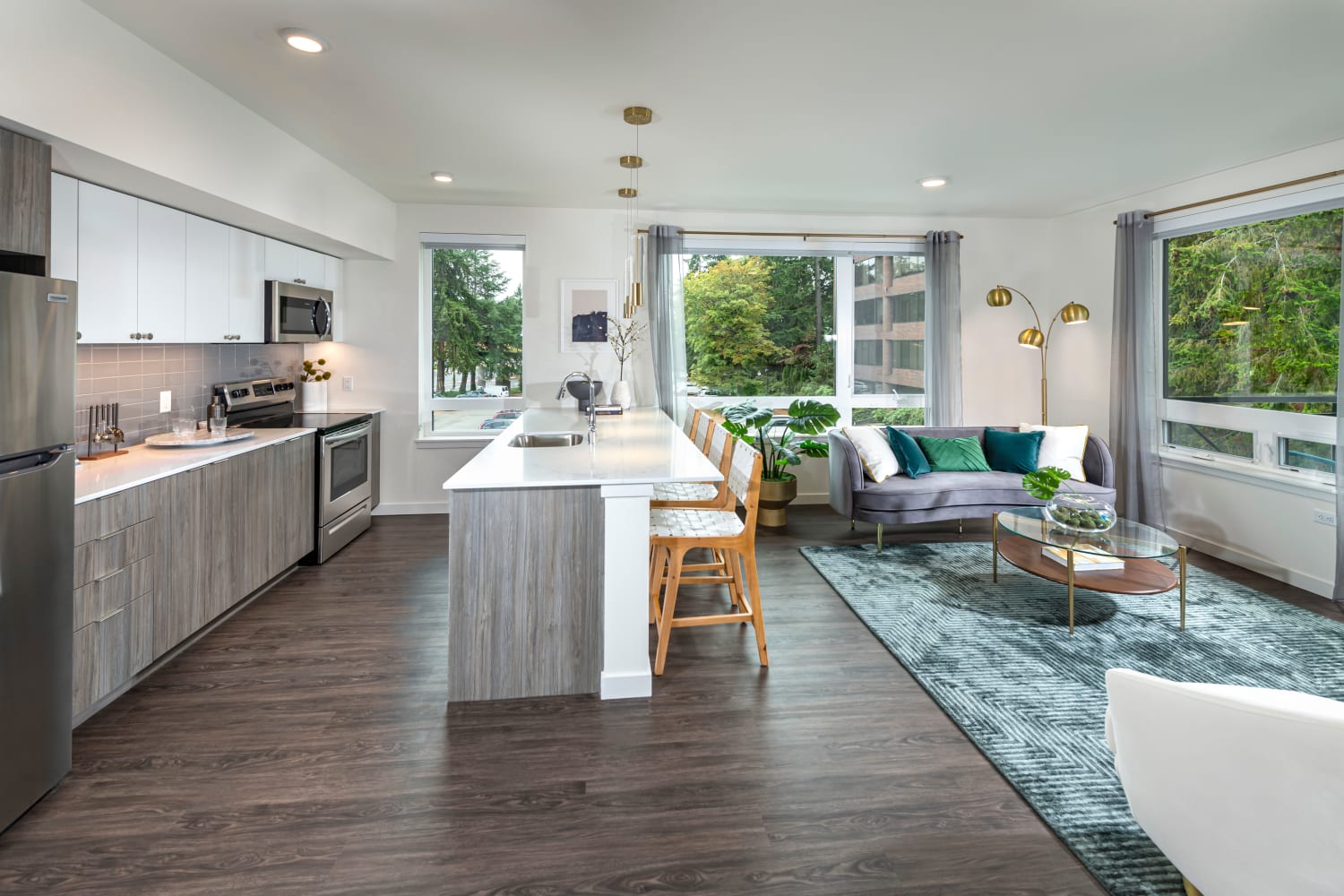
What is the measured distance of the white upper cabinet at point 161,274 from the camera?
3066 millimetres

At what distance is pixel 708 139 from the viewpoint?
12.5ft

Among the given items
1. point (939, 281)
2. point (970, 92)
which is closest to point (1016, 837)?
point (970, 92)

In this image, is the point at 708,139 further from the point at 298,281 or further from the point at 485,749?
the point at 485,749

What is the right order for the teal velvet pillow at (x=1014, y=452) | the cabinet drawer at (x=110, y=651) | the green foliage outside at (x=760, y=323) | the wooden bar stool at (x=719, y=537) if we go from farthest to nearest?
the green foliage outside at (x=760, y=323) < the teal velvet pillow at (x=1014, y=452) < the wooden bar stool at (x=719, y=537) < the cabinet drawer at (x=110, y=651)

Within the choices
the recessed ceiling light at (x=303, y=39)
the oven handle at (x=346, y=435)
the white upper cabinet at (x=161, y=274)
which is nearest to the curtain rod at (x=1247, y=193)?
the recessed ceiling light at (x=303, y=39)

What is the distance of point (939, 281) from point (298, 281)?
4891mm

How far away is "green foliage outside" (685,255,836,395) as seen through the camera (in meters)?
6.01

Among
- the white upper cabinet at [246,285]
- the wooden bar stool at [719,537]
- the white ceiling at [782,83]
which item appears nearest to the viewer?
the white ceiling at [782,83]

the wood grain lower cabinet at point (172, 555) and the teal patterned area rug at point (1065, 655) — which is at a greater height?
the wood grain lower cabinet at point (172, 555)

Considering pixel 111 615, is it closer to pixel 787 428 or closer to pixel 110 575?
pixel 110 575

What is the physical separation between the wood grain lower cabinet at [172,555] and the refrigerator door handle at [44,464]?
0.41 meters

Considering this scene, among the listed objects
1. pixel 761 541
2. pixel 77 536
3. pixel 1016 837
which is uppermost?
pixel 77 536

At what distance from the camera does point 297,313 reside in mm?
4480

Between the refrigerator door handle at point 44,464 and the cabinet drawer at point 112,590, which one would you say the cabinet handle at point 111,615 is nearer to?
the cabinet drawer at point 112,590
